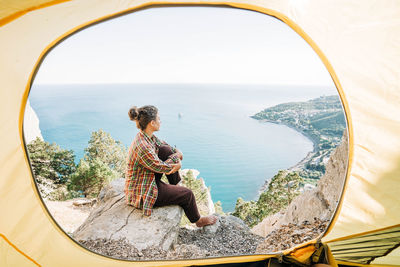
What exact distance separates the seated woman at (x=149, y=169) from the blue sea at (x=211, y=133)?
135 feet

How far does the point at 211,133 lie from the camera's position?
72.2 m

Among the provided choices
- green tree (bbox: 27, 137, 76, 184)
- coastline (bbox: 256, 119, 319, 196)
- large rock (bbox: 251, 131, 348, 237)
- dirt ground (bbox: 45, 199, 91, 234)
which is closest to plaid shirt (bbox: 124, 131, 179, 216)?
large rock (bbox: 251, 131, 348, 237)

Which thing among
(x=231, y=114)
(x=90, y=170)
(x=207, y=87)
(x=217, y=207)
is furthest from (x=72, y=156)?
(x=207, y=87)

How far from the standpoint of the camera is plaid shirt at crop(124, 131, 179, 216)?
212 centimetres

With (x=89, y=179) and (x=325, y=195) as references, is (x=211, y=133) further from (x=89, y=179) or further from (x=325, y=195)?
(x=325, y=195)

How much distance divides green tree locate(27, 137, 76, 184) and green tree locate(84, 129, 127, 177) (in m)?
1.72

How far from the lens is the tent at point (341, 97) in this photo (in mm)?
1008

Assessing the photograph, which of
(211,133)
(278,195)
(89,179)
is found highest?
(211,133)

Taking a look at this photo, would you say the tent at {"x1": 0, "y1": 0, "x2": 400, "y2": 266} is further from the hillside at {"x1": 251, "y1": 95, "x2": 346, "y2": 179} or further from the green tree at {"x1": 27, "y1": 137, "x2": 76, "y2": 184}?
the hillside at {"x1": 251, "y1": 95, "x2": 346, "y2": 179}

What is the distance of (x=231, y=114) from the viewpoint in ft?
279

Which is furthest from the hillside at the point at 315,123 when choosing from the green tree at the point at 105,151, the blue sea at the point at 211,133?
the green tree at the point at 105,151

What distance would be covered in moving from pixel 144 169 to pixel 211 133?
70114mm

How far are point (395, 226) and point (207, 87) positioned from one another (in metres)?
143

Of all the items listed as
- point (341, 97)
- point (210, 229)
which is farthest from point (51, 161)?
point (341, 97)
